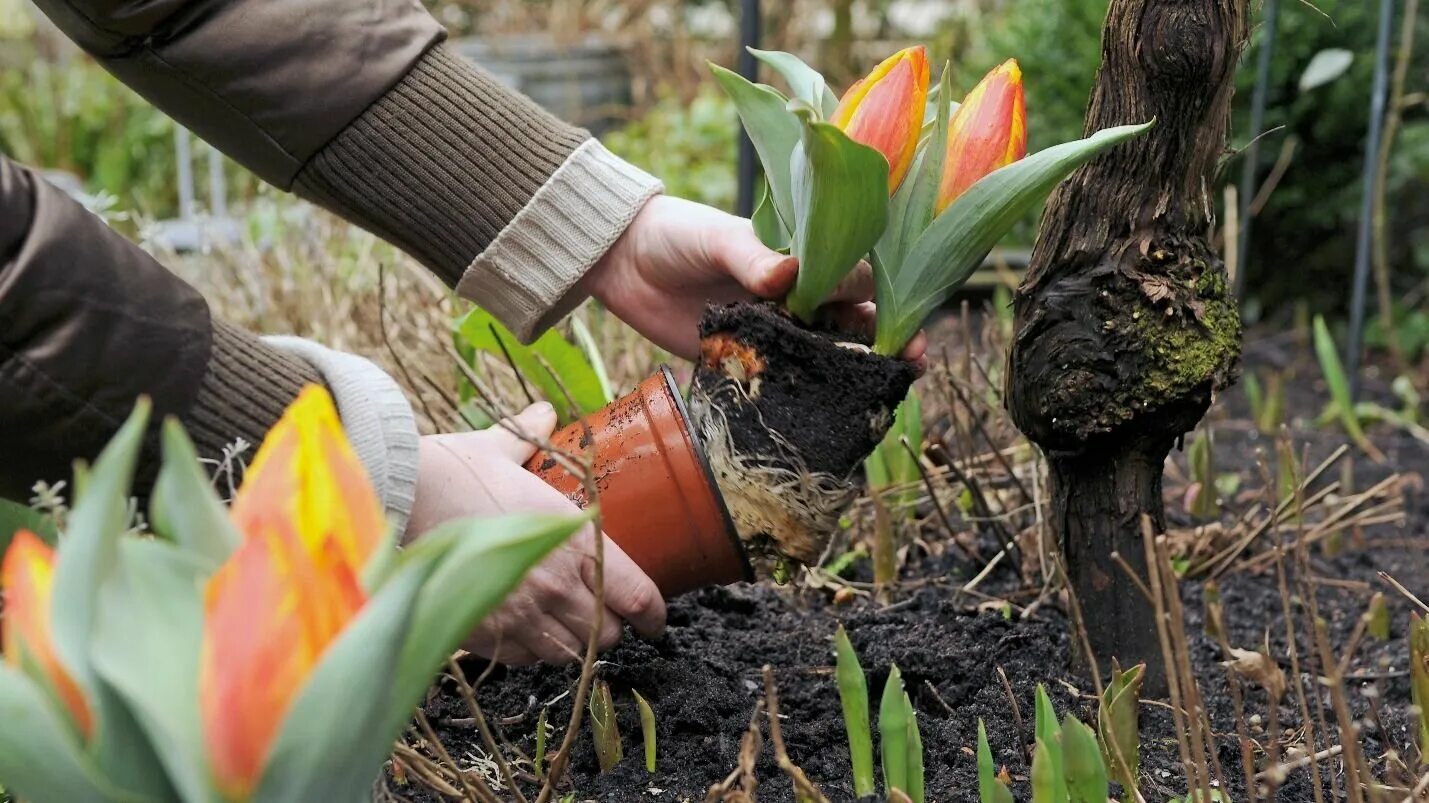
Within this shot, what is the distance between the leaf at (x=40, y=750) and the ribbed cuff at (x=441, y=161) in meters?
0.90

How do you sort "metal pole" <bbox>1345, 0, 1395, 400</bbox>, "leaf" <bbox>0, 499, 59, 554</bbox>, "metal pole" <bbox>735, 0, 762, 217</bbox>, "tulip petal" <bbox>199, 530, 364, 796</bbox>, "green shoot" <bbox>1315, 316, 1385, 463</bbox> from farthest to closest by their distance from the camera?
"metal pole" <bbox>1345, 0, 1395, 400</bbox>, "green shoot" <bbox>1315, 316, 1385, 463</bbox>, "metal pole" <bbox>735, 0, 762, 217</bbox>, "leaf" <bbox>0, 499, 59, 554</bbox>, "tulip petal" <bbox>199, 530, 364, 796</bbox>

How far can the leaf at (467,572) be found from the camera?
541mm

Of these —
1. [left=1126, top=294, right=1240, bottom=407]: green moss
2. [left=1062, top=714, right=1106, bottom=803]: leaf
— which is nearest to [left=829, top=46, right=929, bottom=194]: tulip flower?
[left=1126, top=294, right=1240, bottom=407]: green moss

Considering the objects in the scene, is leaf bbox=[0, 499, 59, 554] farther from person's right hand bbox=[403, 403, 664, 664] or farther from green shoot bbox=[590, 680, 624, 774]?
green shoot bbox=[590, 680, 624, 774]

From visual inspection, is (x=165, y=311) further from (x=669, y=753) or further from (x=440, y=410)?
(x=440, y=410)

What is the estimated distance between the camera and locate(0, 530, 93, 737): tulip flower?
535 millimetres

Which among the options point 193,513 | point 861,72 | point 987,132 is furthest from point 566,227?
point 861,72

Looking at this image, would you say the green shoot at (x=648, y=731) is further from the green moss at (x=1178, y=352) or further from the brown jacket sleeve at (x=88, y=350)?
the green moss at (x=1178, y=352)

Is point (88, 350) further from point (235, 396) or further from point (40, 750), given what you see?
point (40, 750)

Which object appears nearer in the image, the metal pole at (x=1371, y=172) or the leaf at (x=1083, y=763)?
the leaf at (x=1083, y=763)

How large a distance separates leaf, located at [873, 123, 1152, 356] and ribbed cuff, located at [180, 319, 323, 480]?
0.50 meters

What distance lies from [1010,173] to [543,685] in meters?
0.66

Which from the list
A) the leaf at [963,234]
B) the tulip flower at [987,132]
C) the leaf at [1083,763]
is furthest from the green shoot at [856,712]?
the tulip flower at [987,132]

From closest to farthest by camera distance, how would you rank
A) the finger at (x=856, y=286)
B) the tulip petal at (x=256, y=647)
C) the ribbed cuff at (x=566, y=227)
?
1. the tulip petal at (x=256, y=647)
2. the finger at (x=856, y=286)
3. the ribbed cuff at (x=566, y=227)
